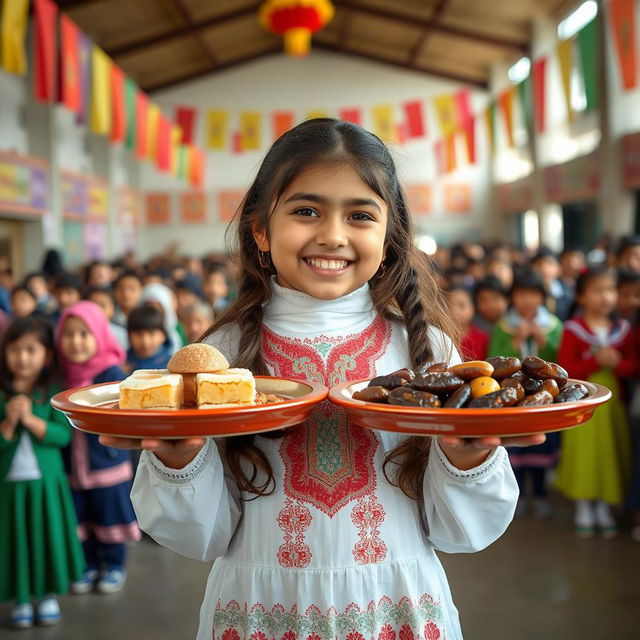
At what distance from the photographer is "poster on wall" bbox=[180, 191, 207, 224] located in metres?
17.2

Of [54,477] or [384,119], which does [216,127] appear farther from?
[54,477]

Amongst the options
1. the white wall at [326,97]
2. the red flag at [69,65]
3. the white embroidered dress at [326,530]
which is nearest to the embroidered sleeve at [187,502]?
the white embroidered dress at [326,530]

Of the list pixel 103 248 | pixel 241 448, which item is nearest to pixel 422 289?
pixel 241 448

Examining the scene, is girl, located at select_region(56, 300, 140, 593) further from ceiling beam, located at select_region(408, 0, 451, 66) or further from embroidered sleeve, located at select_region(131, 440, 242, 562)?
ceiling beam, located at select_region(408, 0, 451, 66)

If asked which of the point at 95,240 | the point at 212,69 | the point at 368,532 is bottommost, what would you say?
the point at 368,532

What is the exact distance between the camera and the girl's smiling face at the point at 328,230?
119cm

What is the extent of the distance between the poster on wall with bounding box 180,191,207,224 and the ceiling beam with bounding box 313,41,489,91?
4.53 meters

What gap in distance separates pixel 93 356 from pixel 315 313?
184 cm

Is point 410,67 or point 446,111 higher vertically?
point 410,67

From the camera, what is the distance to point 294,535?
1.22 metres

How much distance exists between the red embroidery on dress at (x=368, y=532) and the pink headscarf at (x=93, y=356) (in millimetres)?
1886

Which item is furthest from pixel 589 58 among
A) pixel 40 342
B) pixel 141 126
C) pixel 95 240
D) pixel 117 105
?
pixel 95 240

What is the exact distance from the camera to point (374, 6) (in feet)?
42.2

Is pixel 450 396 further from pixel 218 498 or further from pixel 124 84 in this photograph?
pixel 124 84
